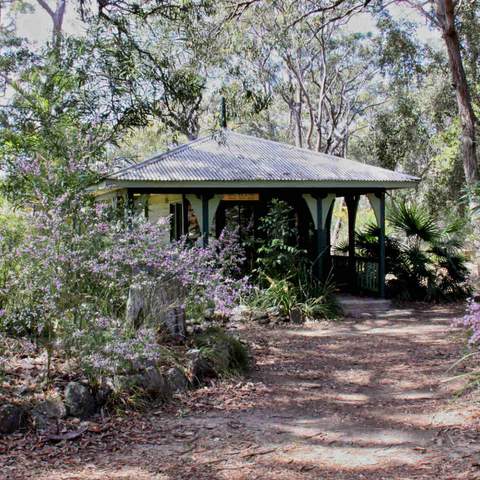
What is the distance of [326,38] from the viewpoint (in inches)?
1041

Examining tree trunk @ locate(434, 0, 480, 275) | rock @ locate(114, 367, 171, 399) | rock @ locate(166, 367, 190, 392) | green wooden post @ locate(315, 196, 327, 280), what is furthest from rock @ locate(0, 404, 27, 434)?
tree trunk @ locate(434, 0, 480, 275)

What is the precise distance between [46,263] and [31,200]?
2211 millimetres

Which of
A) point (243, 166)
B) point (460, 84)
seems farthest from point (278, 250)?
point (460, 84)

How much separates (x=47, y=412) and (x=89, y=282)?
1546mm

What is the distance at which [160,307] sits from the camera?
22.7ft

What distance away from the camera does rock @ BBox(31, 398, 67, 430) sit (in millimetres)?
4930

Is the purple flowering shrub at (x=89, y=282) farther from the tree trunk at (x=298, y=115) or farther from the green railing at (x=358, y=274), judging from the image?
the tree trunk at (x=298, y=115)

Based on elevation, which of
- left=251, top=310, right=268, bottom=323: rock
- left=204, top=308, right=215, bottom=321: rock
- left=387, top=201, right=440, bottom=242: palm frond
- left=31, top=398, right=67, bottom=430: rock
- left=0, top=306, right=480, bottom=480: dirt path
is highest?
left=387, top=201, right=440, bottom=242: palm frond

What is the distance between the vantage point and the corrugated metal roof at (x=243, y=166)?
12188 mm

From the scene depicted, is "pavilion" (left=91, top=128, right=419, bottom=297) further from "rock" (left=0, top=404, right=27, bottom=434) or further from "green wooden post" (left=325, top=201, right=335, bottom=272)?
"rock" (left=0, top=404, right=27, bottom=434)

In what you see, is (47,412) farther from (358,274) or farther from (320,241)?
(358,274)

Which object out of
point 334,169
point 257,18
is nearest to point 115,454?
point 334,169

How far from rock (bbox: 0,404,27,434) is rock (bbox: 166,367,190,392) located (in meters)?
1.61

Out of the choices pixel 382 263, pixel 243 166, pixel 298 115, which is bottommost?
pixel 382 263
